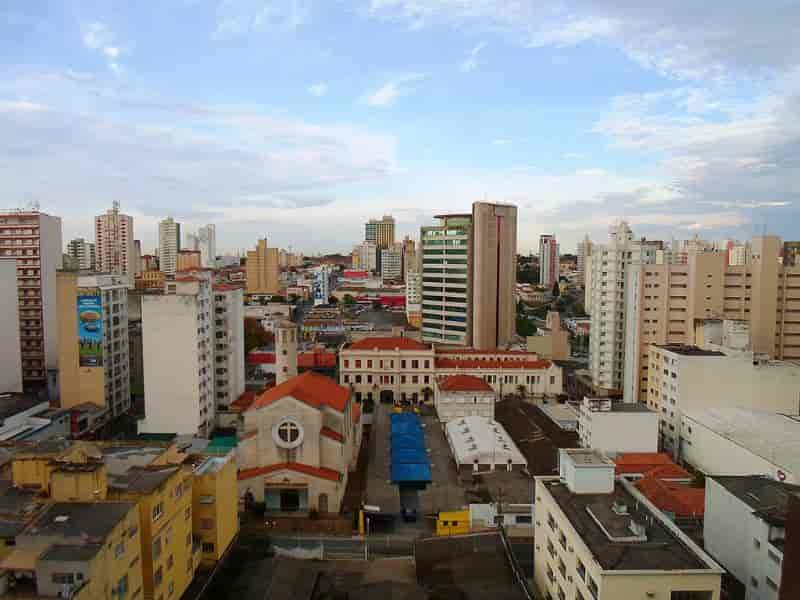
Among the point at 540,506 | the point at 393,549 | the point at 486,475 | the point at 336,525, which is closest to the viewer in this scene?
the point at 540,506

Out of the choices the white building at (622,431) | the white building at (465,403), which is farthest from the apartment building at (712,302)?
the white building at (465,403)

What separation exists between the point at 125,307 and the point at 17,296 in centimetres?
800

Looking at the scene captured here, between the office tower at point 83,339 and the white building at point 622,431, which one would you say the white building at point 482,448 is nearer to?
the white building at point 622,431

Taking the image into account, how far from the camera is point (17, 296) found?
125 ft

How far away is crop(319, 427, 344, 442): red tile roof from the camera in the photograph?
Answer: 24594mm

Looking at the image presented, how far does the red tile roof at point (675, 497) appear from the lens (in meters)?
21.7

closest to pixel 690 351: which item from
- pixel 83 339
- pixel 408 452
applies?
pixel 408 452

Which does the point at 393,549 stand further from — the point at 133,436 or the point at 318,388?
the point at 133,436

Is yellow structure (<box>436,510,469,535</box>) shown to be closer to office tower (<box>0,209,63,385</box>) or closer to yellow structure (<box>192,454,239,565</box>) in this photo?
yellow structure (<box>192,454,239,565</box>)

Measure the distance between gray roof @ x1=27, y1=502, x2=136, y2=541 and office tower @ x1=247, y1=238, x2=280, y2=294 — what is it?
93317mm

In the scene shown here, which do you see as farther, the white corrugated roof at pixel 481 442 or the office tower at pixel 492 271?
the office tower at pixel 492 271

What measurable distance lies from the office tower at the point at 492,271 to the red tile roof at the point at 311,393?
1012 inches

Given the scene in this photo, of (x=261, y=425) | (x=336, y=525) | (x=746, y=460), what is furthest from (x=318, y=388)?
(x=746, y=460)

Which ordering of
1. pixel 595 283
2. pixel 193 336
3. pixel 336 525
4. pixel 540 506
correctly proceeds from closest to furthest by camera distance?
1. pixel 540 506
2. pixel 336 525
3. pixel 193 336
4. pixel 595 283
